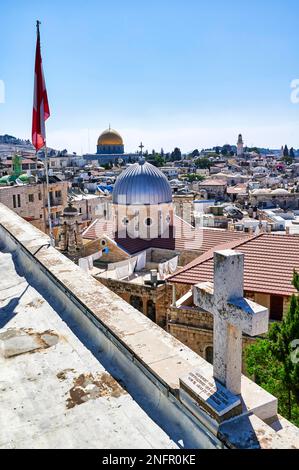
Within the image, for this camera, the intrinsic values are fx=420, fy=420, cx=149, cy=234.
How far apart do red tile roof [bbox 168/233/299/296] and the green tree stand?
299cm

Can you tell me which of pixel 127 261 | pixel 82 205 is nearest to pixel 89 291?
pixel 127 261

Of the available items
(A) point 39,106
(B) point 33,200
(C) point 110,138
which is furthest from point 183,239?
(C) point 110,138

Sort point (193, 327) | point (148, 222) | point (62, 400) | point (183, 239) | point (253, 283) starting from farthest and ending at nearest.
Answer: point (148, 222) < point (183, 239) < point (193, 327) < point (253, 283) < point (62, 400)

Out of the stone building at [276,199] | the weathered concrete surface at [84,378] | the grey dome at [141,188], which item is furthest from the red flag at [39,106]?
the stone building at [276,199]

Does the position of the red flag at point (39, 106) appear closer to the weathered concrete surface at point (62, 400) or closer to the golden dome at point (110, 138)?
the weathered concrete surface at point (62, 400)

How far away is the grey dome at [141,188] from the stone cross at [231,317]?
64.2 feet

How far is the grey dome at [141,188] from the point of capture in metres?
22.2

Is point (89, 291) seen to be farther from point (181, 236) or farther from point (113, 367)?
point (181, 236)

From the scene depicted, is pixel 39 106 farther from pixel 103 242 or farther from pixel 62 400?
pixel 103 242

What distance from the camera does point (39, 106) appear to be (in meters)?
9.98

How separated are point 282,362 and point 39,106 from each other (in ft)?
25.2

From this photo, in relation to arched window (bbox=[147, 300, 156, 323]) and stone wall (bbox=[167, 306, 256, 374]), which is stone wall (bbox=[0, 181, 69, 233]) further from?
stone wall (bbox=[167, 306, 256, 374])

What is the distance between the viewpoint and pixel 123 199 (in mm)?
22375
